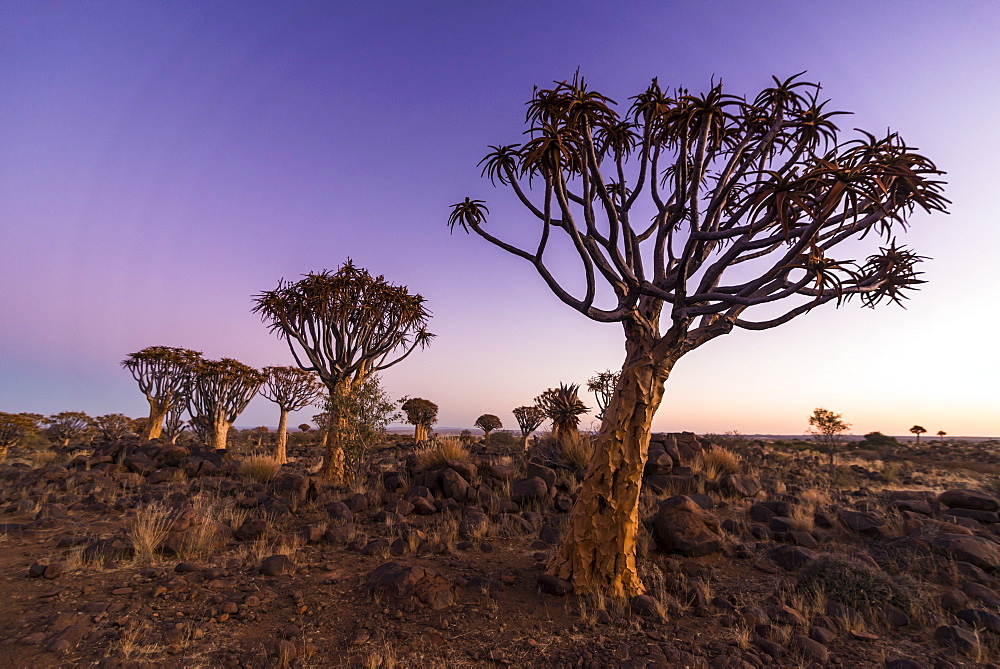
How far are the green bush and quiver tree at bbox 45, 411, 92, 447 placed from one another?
114 ft

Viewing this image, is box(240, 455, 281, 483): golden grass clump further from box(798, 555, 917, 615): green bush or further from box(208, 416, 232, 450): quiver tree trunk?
box(798, 555, 917, 615): green bush

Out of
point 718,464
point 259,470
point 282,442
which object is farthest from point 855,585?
point 282,442

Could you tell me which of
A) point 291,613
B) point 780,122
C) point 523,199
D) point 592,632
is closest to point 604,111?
point 523,199

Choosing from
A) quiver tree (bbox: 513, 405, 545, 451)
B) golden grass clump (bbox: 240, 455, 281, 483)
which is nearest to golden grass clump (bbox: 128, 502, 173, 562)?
golden grass clump (bbox: 240, 455, 281, 483)

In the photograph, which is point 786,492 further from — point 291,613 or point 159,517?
point 159,517

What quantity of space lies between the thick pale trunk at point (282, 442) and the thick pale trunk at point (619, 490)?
52.4 ft

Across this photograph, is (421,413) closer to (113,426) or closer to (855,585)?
(113,426)

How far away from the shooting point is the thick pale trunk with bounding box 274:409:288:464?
19.9 metres

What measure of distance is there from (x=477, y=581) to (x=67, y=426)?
32.2 m

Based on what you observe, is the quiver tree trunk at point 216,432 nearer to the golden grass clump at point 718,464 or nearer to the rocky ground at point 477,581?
the rocky ground at point 477,581

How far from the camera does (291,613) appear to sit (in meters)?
5.64

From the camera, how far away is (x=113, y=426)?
27.7 m

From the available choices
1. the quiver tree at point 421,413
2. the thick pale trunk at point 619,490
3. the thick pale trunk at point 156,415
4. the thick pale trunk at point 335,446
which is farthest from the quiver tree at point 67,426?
the thick pale trunk at point 619,490

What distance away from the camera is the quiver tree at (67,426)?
26375 millimetres
